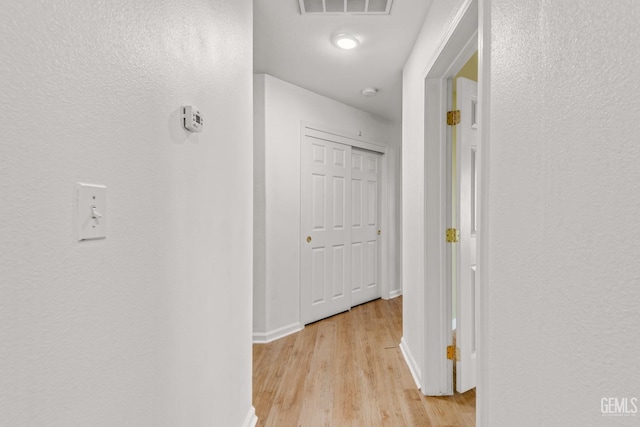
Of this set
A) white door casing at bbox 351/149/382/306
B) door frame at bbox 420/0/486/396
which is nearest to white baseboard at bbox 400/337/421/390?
door frame at bbox 420/0/486/396

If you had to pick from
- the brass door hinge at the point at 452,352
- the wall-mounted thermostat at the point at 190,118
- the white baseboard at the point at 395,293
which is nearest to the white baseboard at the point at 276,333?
the brass door hinge at the point at 452,352

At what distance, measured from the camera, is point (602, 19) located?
2.03ft

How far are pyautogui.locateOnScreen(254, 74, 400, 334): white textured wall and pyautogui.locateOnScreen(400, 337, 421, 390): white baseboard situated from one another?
44.3 inches

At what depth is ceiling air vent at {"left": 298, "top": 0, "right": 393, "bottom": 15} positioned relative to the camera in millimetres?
2074

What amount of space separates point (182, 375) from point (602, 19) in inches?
54.1

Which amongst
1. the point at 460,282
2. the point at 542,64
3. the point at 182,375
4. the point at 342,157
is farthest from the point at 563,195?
the point at 342,157

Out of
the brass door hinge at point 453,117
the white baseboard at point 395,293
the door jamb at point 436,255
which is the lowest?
the white baseboard at point 395,293

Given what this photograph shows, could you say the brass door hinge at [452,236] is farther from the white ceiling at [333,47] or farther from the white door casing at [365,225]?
the white door casing at [365,225]

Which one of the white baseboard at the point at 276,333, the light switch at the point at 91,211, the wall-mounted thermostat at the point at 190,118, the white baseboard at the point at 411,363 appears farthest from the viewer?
the white baseboard at the point at 276,333

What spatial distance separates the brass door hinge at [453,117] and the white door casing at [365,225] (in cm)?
209

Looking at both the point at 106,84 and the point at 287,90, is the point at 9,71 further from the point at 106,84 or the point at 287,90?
the point at 287,90

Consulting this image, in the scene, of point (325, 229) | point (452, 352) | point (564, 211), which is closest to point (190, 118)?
point (564, 211)

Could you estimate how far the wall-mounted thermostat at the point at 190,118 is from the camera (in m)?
1.07

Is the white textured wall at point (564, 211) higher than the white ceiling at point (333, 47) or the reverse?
the reverse
